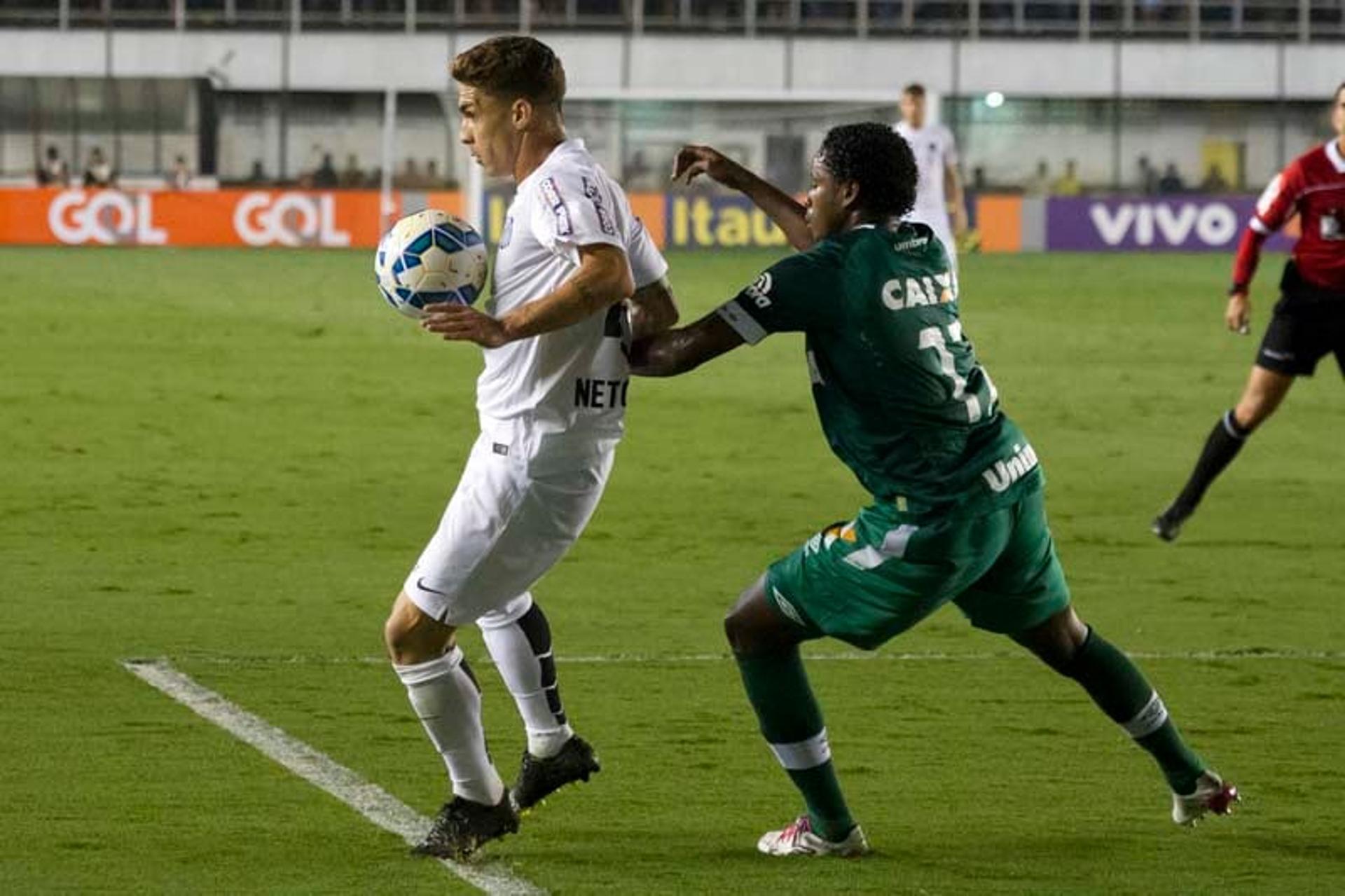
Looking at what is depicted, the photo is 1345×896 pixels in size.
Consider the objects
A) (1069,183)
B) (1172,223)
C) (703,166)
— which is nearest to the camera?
(703,166)

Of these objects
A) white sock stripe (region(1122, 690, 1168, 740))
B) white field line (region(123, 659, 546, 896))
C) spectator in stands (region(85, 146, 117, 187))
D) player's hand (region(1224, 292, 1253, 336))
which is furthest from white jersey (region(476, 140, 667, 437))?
spectator in stands (region(85, 146, 117, 187))

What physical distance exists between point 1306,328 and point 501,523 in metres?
7.10

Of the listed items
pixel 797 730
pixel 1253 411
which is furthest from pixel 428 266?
pixel 1253 411

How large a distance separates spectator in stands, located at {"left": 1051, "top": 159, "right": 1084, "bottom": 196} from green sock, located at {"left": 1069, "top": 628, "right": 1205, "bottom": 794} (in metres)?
53.7

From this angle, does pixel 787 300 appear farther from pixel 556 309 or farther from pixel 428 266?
pixel 428 266

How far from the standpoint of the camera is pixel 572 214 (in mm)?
6164

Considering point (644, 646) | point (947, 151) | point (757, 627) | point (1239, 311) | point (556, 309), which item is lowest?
point (644, 646)

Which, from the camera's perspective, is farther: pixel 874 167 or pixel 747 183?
pixel 747 183

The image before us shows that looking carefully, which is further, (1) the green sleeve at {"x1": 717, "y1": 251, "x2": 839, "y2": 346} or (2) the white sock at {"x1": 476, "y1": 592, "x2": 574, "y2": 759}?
(2) the white sock at {"x1": 476, "y1": 592, "x2": 574, "y2": 759}

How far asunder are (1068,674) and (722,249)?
3685 cm

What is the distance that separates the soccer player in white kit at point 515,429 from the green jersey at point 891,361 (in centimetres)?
40

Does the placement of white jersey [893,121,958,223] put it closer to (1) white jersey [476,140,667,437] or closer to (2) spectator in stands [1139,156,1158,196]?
(1) white jersey [476,140,667,437]

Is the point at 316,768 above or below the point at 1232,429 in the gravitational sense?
below

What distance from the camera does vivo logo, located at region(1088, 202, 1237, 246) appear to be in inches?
1891
